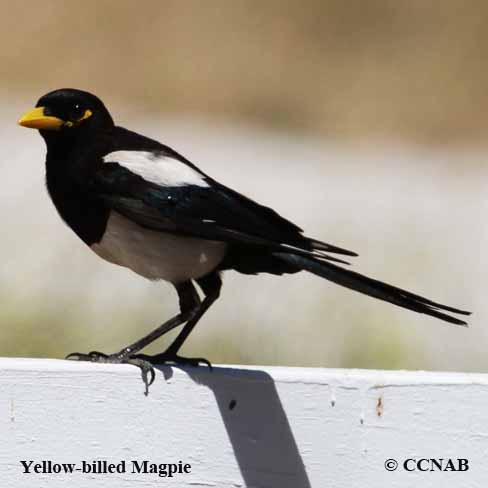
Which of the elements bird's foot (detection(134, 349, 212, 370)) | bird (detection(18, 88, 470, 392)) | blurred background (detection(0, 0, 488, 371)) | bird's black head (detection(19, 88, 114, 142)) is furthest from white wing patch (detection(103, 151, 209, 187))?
blurred background (detection(0, 0, 488, 371))

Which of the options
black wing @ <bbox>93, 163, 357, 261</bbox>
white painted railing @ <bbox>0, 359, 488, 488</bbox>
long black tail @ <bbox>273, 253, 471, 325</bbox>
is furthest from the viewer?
black wing @ <bbox>93, 163, 357, 261</bbox>

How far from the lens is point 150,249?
3557 millimetres

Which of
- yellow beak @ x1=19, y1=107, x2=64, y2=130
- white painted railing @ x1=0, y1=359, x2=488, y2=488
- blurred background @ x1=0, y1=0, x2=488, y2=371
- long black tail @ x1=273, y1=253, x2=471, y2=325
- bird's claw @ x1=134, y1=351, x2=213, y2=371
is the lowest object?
white painted railing @ x1=0, y1=359, x2=488, y2=488

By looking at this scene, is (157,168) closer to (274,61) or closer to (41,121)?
(41,121)

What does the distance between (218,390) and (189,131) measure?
179 inches

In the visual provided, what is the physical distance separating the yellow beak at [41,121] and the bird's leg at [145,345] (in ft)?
1.33

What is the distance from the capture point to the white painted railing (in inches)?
117

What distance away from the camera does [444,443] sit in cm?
300

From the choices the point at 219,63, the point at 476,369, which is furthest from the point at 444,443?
the point at 219,63

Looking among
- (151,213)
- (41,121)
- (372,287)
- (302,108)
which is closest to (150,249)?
(151,213)

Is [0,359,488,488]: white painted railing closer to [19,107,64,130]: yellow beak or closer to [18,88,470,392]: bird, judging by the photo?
[18,88,470,392]: bird

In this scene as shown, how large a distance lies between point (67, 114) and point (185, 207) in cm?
34

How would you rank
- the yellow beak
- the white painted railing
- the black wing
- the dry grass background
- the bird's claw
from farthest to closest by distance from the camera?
the dry grass background, the yellow beak, the black wing, the bird's claw, the white painted railing

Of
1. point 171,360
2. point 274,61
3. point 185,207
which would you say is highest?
point 274,61
